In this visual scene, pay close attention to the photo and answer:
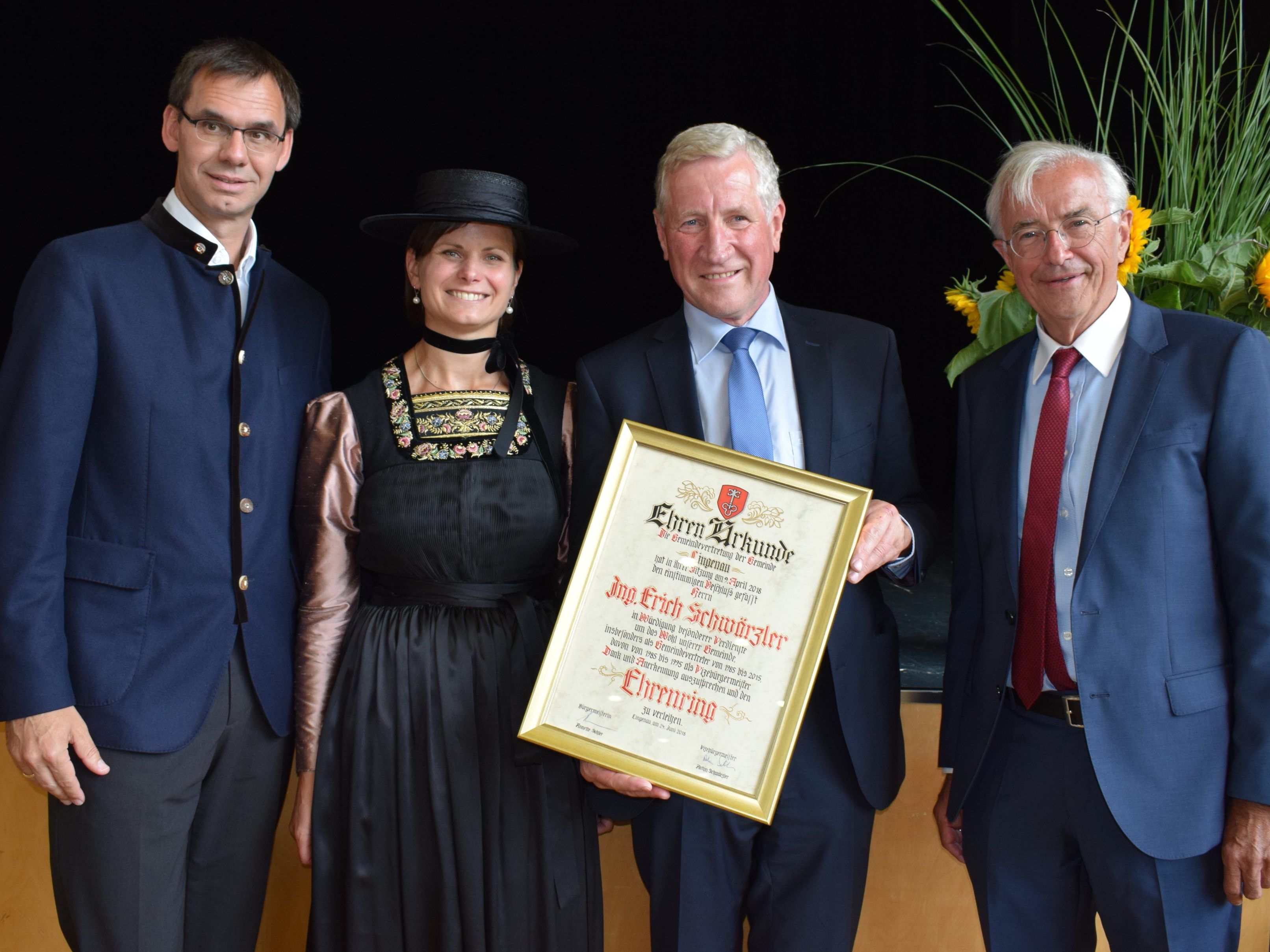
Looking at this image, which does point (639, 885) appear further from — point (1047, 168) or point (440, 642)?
point (1047, 168)

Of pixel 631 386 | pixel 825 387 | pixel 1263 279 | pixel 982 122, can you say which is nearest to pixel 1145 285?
pixel 1263 279

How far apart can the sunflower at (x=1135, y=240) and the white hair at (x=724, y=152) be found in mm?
618

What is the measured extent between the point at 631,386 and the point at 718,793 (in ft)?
2.36

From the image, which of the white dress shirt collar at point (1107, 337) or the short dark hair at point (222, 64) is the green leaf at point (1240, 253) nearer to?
the white dress shirt collar at point (1107, 337)

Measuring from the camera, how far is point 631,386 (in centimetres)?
175

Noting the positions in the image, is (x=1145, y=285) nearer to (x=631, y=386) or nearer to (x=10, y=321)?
(x=631, y=386)

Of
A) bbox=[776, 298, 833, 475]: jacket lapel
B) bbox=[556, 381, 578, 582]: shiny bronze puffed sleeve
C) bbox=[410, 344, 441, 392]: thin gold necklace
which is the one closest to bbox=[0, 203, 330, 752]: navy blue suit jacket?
bbox=[410, 344, 441, 392]: thin gold necklace

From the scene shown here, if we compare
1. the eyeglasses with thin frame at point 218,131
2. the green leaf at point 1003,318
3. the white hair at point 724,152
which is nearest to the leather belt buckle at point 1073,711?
the green leaf at point 1003,318

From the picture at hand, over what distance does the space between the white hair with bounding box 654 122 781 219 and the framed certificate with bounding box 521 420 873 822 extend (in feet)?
1.72

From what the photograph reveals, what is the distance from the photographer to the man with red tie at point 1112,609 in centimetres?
145

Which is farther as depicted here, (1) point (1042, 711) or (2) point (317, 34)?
(2) point (317, 34)

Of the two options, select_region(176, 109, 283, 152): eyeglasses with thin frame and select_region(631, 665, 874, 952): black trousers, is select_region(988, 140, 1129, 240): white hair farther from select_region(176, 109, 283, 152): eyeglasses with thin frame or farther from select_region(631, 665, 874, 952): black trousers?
select_region(176, 109, 283, 152): eyeglasses with thin frame

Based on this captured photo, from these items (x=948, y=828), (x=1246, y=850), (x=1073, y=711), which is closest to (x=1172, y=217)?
(x=1073, y=711)

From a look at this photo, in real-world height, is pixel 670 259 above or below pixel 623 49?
below
